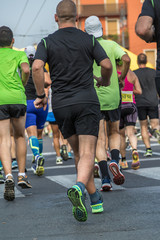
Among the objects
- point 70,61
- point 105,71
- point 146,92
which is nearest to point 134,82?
point 146,92

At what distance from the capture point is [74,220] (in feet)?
17.0

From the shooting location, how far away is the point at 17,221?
5.28 m

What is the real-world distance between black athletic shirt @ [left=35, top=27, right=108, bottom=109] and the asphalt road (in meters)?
1.02

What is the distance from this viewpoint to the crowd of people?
521 centimetres

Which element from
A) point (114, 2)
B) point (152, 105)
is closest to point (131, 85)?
point (152, 105)

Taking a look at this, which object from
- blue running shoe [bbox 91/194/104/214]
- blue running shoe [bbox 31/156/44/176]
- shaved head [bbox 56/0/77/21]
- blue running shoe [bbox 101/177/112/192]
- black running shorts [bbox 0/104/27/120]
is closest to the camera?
shaved head [bbox 56/0/77/21]

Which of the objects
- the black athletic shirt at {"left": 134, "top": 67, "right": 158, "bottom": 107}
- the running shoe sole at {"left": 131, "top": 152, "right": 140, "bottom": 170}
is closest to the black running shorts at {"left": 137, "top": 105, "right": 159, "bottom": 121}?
the black athletic shirt at {"left": 134, "top": 67, "right": 158, "bottom": 107}

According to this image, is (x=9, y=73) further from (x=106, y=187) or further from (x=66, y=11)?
(x=66, y=11)

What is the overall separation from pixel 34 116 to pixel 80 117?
459 cm

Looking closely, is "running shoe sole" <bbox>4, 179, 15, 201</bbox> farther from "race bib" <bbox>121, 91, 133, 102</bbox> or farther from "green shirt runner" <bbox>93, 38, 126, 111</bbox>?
"race bib" <bbox>121, 91, 133, 102</bbox>

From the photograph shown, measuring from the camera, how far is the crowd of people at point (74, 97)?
5.21 metres

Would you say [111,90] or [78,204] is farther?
[111,90]

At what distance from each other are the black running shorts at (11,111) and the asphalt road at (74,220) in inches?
36.4

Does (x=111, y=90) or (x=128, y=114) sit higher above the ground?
(x=111, y=90)
